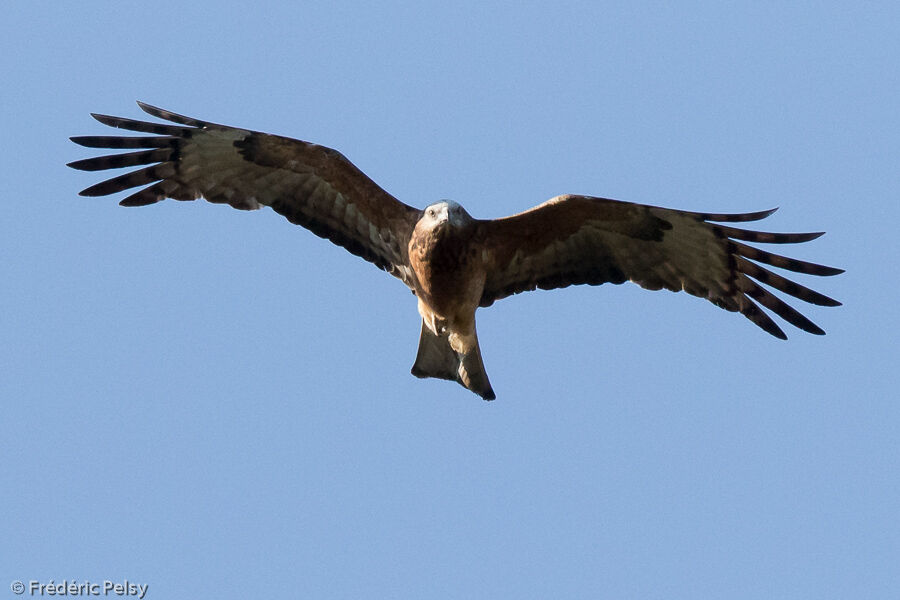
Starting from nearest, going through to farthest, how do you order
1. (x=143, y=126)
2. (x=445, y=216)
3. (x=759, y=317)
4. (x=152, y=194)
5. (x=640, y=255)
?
(x=445, y=216) → (x=143, y=126) → (x=152, y=194) → (x=759, y=317) → (x=640, y=255)

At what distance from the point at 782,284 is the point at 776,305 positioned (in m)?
0.17

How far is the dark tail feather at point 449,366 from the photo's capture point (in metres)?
9.90

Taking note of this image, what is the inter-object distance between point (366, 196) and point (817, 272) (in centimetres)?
346

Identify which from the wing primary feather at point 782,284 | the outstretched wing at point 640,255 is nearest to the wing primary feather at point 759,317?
the outstretched wing at point 640,255

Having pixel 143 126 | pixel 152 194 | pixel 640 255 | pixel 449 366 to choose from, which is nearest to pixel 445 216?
pixel 449 366

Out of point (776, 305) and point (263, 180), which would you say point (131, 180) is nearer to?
point (263, 180)

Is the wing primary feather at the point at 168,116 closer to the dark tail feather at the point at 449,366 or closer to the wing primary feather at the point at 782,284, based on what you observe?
the dark tail feather at the point at 449,366

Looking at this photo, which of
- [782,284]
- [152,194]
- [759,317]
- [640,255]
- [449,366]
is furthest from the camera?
[449,366]

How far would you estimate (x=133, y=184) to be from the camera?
9.38 m

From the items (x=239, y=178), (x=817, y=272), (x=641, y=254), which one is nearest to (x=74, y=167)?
(x=239, y=178)

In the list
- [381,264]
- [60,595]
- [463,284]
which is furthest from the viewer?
[381,264]

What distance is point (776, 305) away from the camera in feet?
31.4

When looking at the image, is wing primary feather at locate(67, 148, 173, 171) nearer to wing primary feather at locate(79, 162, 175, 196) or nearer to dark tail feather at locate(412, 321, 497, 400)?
wing primary feather at locate(79, 162, 175, 196)

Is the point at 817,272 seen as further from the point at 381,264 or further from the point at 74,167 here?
the point at 74,167
